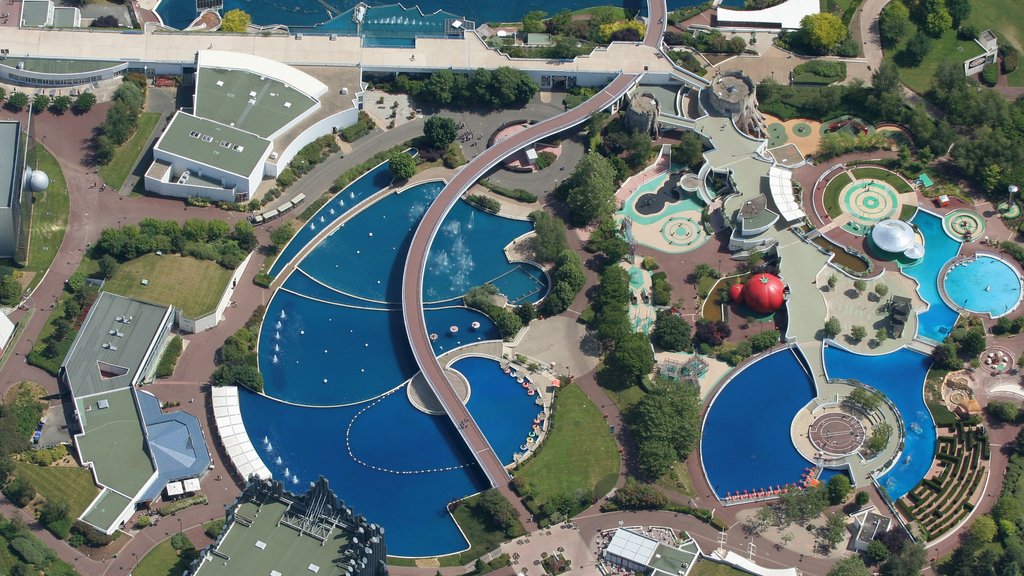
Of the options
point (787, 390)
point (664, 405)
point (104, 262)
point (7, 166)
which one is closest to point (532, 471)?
point (664, 405)

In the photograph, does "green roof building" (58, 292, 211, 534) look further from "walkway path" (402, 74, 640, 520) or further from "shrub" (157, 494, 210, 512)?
"walkway path" (402, 74, 640, 520)

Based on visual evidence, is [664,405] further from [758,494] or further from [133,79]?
[133,79]

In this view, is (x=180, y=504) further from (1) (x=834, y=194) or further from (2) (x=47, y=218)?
(1) (x=834, y=194)

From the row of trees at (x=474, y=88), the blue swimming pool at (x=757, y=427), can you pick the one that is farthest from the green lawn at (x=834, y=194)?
the row of trees at (x=474, y=88)

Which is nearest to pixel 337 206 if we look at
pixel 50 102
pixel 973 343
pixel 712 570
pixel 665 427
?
pixel 50 102

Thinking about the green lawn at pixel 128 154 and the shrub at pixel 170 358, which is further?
the green lawn at pixel 128 154

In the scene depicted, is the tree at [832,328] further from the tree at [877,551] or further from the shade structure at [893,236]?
the tree at [877,551]
